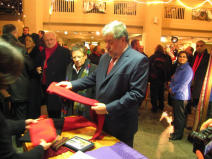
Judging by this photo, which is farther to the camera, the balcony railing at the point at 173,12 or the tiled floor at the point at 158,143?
the balcony railing at the point at 173,12

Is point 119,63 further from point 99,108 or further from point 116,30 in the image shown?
point 99,108

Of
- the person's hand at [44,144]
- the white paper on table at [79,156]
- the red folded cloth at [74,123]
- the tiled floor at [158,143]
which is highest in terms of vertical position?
the person's hand at [44,144]

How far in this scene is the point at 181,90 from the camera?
3332 mm

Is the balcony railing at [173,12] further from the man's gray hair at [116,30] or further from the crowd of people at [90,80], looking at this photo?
the man's gray hair at [116,30]

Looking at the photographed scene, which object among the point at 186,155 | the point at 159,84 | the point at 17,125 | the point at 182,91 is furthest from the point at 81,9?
the point at 17,125

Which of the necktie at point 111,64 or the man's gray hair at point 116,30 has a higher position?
the man's gray hair at point 116,30

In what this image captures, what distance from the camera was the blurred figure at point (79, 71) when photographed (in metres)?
2.37

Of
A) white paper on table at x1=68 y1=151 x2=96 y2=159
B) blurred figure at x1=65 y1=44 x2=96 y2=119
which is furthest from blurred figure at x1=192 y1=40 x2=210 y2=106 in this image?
white paper on table at x1=68 y1=151 x2=96 y2=159

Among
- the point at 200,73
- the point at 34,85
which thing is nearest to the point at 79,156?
the point at 34,85

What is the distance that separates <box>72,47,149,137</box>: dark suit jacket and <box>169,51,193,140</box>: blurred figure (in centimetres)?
178

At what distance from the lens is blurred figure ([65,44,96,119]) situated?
237 centimetres

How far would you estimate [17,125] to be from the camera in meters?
1.36

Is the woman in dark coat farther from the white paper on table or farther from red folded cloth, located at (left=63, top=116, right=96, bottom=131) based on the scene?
the white paper on table

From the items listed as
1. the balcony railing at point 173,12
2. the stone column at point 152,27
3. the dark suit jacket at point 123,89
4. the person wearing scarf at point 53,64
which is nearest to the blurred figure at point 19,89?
the person wearing scarf at point 53,64
